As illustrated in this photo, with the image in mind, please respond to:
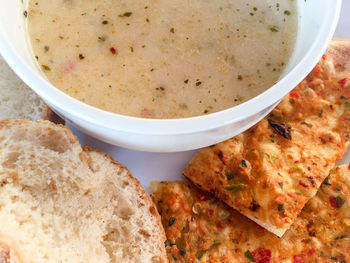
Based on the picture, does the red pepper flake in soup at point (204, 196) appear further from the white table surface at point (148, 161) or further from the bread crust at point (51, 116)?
the bread crust at point (51, 116)

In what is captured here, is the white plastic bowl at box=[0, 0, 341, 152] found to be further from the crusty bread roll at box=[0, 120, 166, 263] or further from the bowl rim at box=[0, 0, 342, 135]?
the crusty bread roll at box=[0, 120, 166, 263]

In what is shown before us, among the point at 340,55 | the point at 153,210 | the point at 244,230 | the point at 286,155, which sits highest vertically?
the point at 340,55

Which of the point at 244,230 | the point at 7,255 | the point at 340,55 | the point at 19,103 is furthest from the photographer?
the point at 340,55

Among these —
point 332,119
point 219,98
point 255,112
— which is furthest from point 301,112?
point 255,112

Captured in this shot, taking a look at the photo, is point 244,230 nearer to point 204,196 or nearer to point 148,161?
point 204,196

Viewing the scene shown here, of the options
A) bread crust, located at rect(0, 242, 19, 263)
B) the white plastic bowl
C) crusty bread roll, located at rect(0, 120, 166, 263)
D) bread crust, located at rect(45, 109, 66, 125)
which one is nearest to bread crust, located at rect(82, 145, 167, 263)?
crusty bread roll, located at rect(0, 120, 166, 263)

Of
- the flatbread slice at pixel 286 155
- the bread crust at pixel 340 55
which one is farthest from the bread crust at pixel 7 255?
the bread crust at pixel 340 55

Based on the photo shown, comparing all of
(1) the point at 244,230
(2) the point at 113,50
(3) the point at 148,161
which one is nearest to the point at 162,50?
(2) the point at 113,50
